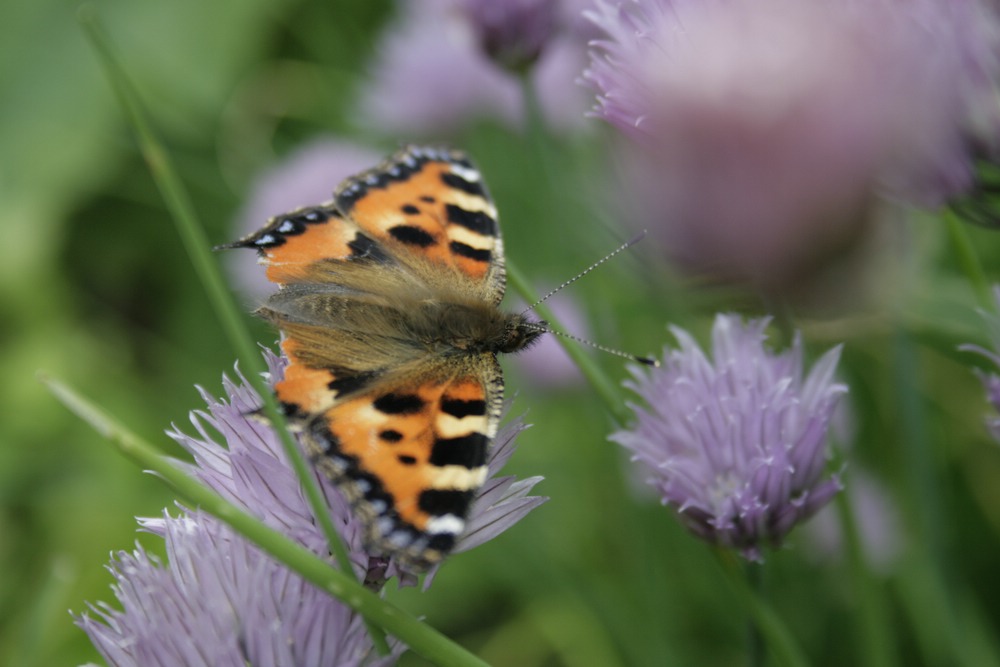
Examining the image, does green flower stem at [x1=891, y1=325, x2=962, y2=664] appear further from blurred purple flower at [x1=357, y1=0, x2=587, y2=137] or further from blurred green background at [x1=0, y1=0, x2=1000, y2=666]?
blurred purple flower at [x1=357, y1=0, x2=587, y2=137]

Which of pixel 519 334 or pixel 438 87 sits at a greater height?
pixel 438 87

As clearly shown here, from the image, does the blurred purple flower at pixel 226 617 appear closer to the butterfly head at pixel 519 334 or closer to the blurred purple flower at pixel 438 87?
the butterfly head at pixel 519 334

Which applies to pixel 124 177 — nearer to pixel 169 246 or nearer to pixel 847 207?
pixel 169 246

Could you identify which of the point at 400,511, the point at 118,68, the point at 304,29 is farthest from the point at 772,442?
the point at 304,29

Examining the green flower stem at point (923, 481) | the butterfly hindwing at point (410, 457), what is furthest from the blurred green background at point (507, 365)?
the butterfly hindwing at point (410, 457)

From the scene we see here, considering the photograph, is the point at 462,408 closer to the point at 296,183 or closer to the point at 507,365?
the point at 507,365

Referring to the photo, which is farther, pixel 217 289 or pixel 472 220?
pixel 472 220

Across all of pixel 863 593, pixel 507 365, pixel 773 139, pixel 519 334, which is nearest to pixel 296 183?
pixel 507 365
